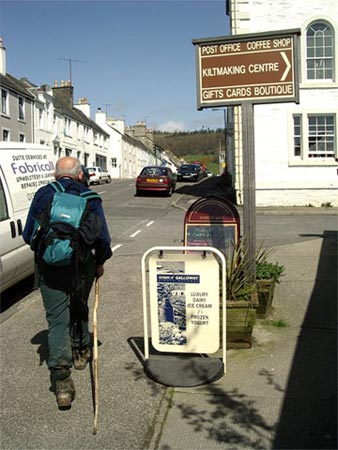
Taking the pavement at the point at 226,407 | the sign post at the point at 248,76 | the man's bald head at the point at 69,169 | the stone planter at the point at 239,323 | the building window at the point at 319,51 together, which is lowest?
the pavement at the point at 226,407

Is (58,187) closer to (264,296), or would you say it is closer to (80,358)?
(80,358)

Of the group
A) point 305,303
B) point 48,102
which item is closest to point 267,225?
point 305,303

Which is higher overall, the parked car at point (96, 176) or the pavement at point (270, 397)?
the parked car at point (96, 176)

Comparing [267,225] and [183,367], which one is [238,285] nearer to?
[183,367]

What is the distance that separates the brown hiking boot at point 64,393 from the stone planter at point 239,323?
1703mm

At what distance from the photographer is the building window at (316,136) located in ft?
65.9

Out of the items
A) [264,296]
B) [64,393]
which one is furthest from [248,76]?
[64,393]

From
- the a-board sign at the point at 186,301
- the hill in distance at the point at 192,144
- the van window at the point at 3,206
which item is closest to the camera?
the a-board sign at the point at 186,301

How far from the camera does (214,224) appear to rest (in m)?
6.20

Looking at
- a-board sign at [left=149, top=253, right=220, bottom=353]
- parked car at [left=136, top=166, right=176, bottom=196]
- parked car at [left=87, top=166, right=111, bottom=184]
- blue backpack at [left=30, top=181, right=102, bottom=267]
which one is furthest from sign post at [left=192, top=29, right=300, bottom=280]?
parked car at [left=87, top=166, right=111, bottom=184]

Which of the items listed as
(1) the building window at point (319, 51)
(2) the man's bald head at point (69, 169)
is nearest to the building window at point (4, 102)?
(1) the building window at point (319, 51)

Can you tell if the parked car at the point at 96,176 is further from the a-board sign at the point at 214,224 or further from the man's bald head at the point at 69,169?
the man's bald head at the point at 69,169

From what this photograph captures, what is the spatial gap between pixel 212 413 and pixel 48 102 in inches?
1602

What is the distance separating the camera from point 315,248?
35.6 ft
